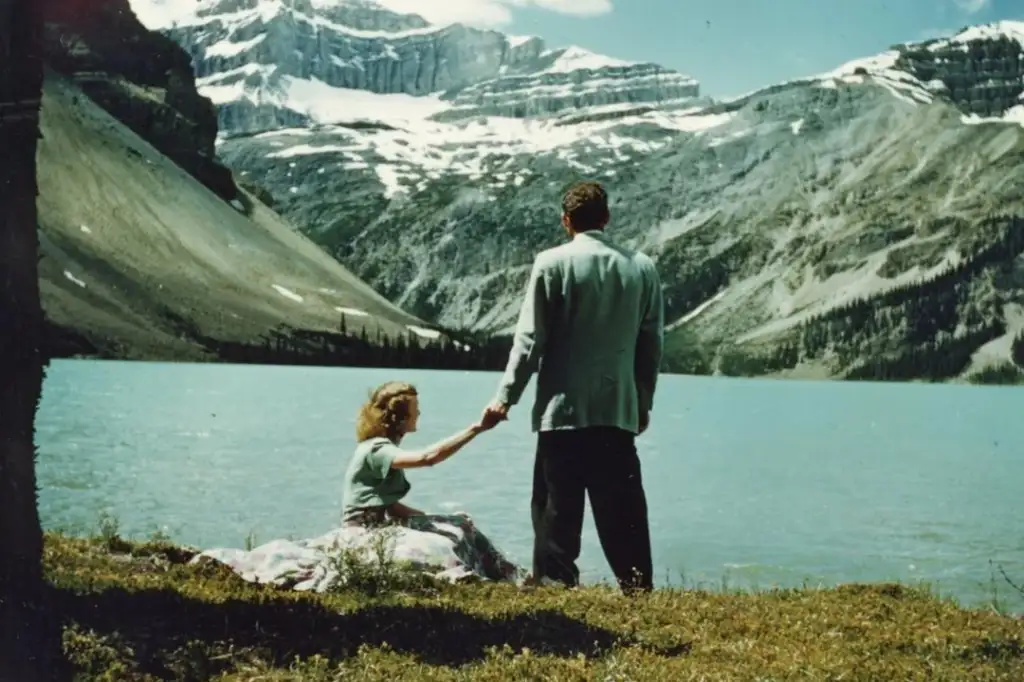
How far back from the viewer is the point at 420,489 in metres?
57.5

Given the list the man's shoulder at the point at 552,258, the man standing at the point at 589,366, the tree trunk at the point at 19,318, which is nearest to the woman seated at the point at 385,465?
the man standing at the point at 589,366

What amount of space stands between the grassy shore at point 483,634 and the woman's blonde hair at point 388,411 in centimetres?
159

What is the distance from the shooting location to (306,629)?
9250 mm

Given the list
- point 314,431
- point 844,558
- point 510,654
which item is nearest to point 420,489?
point 844,558

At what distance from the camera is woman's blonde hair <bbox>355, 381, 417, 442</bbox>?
40.2ft

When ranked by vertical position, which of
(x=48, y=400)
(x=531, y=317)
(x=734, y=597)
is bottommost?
(x=48, y=400)

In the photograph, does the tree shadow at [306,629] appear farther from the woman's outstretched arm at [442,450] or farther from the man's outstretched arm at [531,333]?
the man's outstretched arm at [531,333]

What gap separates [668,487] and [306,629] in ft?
208

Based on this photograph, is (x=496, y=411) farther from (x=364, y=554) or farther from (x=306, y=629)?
(x=306, y=629)

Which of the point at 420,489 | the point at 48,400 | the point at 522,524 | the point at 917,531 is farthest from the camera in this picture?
the point at 48,400

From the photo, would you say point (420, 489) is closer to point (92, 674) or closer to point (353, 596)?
point (353, 596)

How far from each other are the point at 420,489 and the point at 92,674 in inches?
1973

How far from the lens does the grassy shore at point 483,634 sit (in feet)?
27.1

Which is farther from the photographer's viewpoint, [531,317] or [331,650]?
[531,317]
